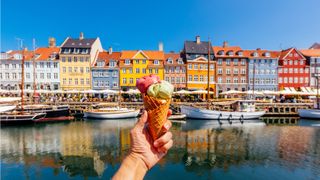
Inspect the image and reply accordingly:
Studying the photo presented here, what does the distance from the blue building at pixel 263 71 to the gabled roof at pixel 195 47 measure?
34.5 ft

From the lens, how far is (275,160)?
1792cm

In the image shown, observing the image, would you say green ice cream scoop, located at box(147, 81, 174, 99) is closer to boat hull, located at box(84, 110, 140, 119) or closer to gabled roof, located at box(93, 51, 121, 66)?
boat hull, located at box(84, 110, 140, 119)

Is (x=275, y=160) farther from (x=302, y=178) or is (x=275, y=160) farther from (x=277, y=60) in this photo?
(x=277, y=60)

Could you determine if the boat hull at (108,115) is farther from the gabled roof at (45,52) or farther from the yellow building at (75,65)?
the gabled roof at (45,52)

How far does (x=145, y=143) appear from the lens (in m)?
3.20

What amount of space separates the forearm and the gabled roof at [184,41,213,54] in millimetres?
56404

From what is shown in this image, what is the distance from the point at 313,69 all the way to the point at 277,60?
8.69m

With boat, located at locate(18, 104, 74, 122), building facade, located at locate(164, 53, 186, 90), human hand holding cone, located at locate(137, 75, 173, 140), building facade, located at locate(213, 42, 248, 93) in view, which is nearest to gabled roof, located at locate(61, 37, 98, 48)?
building facade, located at locate(164, 53, 186, 90)

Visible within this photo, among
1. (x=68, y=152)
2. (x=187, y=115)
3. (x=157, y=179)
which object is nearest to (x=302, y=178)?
(x=157, y=179)

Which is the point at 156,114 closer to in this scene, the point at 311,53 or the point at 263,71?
the point at 263,71

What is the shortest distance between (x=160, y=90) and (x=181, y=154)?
1689cm

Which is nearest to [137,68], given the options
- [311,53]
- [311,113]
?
[311,113]

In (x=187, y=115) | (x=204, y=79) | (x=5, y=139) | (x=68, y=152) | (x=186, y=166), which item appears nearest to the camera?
(x=186, y=166)

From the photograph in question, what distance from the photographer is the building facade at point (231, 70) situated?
59.5 meters
